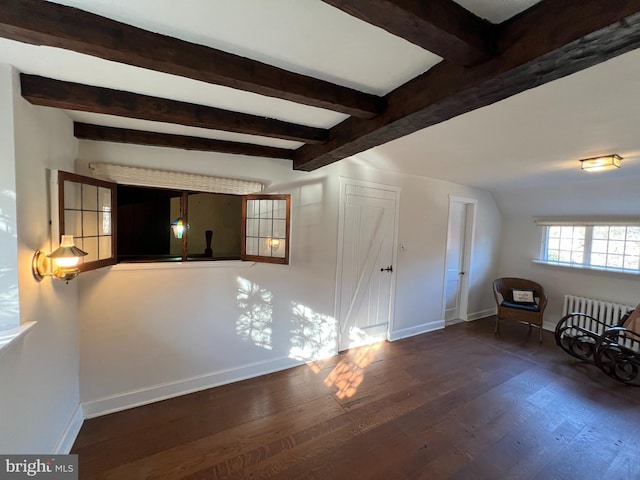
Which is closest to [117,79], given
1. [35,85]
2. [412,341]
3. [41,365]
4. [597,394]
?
[35,85]

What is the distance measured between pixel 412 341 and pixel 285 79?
372 centimetres

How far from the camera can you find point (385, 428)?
7.20 ft

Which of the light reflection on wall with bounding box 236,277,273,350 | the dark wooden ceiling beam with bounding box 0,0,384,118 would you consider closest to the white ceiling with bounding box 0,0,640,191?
the dark wooden ceiling beam with bounding box 0,0,384,118

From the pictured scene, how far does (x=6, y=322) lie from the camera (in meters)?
1.38

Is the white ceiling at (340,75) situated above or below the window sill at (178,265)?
above

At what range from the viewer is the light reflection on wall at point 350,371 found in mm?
2711

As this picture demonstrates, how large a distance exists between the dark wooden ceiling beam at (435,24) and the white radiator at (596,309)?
4665 mm

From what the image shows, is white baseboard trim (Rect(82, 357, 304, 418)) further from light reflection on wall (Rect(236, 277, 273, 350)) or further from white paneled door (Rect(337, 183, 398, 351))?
white paneled door (Rect(337, 183, 398, 351))

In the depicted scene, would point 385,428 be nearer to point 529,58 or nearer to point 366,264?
point 366,264

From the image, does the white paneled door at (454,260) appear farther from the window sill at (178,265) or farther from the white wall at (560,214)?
the window sill at (178,265)

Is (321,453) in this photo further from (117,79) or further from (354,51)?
(117,79)

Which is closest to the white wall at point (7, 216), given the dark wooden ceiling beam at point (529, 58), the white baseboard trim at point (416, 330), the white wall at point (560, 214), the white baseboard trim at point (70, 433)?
the white baseboard trim at point (70, 433)

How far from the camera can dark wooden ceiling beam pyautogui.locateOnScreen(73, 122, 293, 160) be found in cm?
204

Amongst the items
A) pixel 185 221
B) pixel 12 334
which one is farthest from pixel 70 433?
pixel 185 221
